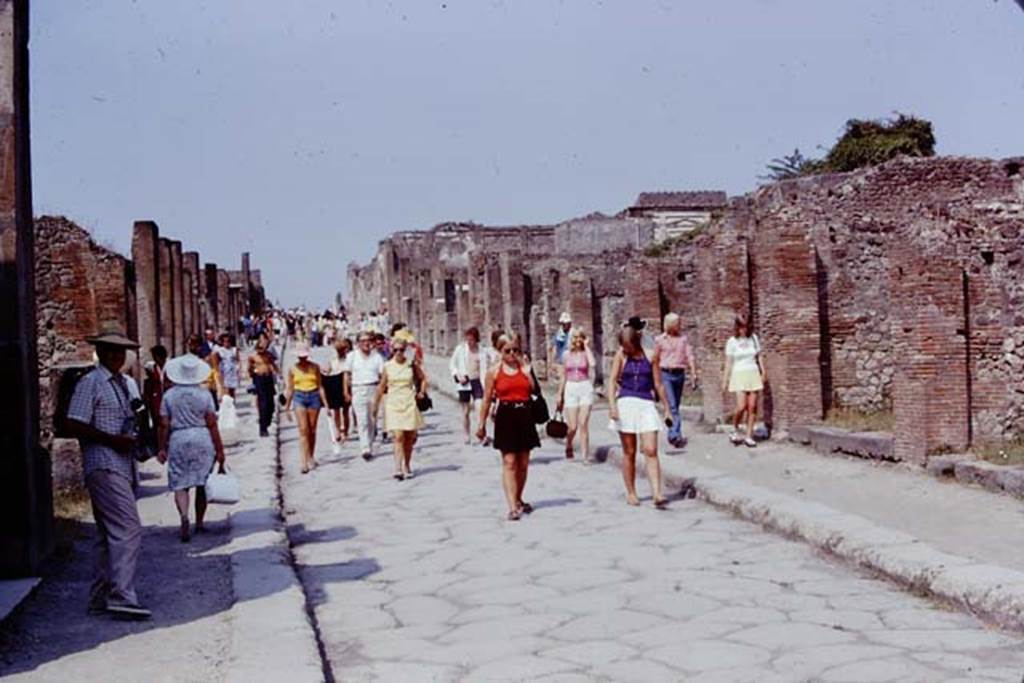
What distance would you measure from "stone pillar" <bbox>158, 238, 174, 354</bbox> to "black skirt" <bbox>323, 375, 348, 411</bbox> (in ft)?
25.5

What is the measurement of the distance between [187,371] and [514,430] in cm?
260

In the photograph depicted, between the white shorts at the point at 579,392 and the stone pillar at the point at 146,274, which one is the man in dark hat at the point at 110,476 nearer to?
the white shorts at the point at 579,392

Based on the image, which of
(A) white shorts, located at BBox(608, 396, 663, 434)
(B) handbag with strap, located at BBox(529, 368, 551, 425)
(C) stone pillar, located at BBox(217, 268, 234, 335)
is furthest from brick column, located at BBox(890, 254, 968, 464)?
(C) stone pillar, located at BBox(217, 268, 234, 335)

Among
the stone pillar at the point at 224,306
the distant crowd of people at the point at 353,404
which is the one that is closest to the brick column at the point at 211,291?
the stone pillar at the point at 224,306

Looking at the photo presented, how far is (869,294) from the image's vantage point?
1548cm

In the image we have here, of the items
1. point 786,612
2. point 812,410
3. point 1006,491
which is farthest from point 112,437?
point 812,410

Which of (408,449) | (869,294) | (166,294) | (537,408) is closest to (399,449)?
(408,449)

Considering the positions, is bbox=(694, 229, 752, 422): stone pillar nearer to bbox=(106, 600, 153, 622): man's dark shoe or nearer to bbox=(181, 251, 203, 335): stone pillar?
bbox=(106, 600, 153, 622): man's dark shoe

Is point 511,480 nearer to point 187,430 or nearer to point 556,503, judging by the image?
point 556,503

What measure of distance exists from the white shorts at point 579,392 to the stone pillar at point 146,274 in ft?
32.2

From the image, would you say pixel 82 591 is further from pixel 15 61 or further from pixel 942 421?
pixel 942 421

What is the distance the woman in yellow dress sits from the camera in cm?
1323

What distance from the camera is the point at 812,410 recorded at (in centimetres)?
1470

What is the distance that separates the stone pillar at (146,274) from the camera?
21.5 metres
